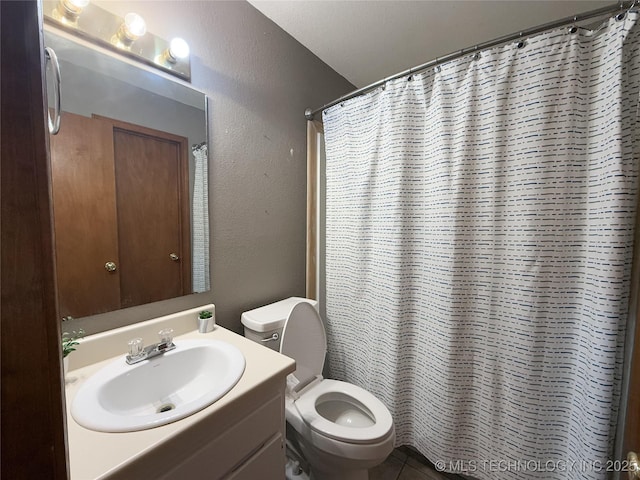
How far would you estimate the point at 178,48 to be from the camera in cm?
101

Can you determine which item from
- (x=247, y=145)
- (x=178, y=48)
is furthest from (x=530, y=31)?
(x=178, y=48)

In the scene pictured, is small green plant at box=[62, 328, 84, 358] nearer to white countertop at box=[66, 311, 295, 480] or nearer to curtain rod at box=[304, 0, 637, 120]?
white countertop at box=[66, 311, 295, 480]

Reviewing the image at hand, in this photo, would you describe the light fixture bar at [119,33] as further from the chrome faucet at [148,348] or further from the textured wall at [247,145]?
the chrome faucet at [148,348]

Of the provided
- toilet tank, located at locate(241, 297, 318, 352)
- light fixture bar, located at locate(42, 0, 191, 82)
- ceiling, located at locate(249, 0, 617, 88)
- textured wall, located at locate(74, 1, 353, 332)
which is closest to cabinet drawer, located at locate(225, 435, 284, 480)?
toilet tank, located at locate(241, 297, 318, 352)

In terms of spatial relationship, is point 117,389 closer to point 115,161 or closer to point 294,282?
point 115,161

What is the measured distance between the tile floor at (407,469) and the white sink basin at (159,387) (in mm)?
1136

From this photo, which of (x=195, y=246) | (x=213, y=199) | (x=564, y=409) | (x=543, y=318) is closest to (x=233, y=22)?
(x=213, y=199)

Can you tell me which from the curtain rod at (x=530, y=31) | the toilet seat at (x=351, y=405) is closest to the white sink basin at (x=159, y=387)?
the toilet seat at (x=351, y=405)

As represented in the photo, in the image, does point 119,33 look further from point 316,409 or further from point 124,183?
point 316,409

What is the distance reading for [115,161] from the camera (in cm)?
92

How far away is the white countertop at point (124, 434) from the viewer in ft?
1.68

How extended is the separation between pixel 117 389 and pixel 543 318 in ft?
4.94

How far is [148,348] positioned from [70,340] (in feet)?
0.70

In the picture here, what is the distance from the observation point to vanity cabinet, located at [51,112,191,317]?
83cm
